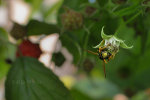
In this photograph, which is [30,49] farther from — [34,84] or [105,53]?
[105,53]

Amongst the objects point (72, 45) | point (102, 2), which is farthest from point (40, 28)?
point (102, 2)

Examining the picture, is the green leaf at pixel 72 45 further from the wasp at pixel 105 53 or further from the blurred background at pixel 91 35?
the wasp at pixel 105 53

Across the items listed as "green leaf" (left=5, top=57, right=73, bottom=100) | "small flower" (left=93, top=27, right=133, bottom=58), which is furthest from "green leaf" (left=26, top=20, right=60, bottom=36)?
"small flower" (left=93, top=27, right=133, bottom=58)

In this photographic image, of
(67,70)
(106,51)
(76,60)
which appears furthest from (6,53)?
(67,70)

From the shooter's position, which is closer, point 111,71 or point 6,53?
point 6,53

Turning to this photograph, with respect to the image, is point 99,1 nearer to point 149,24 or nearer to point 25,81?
point 149,24

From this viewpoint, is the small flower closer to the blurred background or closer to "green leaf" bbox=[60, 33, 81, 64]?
the blurred background
